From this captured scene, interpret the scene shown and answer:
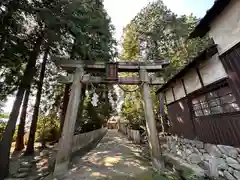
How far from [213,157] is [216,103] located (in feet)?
6.58

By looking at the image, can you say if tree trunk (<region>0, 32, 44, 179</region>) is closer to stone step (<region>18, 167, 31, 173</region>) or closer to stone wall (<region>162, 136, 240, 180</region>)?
stone step (<region>18, 167, 31, 173</region>)

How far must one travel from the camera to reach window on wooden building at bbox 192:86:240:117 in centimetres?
438

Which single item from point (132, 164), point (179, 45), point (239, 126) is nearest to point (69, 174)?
point (132, 164)

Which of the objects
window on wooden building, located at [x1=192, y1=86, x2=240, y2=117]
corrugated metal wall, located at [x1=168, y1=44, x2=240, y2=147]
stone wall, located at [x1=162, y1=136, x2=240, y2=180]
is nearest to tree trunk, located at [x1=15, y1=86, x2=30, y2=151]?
corrugated metal wall, located at [x1=168, y1=44, x2=240, y2=147]

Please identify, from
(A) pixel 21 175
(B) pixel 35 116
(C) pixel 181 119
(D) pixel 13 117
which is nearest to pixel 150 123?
(C) pixel 181 119

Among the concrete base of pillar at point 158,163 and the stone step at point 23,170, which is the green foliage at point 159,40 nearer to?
the concrete base of pillar at point 158,163

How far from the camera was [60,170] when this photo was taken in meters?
4.70

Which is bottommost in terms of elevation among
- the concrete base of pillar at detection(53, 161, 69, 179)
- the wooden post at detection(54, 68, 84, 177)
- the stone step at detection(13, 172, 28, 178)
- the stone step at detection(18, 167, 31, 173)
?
the stone step at detection(13, 172, 28, 178)

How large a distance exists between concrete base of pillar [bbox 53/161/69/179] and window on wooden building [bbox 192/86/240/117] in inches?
239

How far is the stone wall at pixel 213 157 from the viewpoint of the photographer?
13.2 feet

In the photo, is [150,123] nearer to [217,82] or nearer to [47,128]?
[217,82]

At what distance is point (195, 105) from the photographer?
6277mm

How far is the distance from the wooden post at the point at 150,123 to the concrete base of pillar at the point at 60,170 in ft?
11.3

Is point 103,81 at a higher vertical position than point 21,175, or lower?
higher
